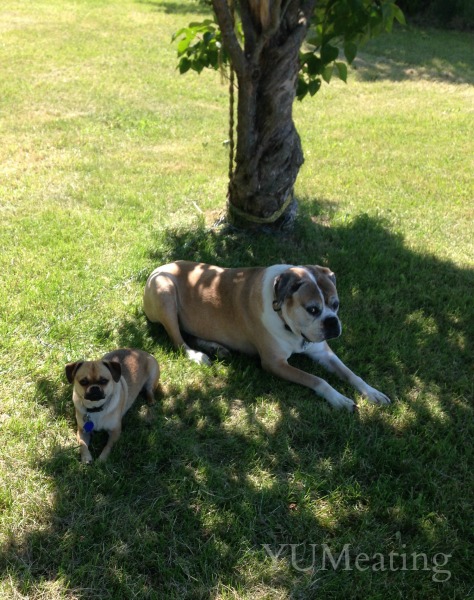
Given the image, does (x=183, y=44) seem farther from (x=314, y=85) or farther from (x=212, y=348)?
(x=212, y=348)

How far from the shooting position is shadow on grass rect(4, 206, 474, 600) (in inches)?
114

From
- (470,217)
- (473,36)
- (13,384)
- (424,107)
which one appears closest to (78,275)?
(13,384)

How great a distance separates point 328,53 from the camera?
17.2 feet

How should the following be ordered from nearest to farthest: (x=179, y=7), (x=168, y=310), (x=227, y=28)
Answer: (x=168, y=310) → (x=227, y=28) → (x=179, y=7)

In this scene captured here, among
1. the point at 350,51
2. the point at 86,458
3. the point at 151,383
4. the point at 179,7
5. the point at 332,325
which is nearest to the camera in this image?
the point at 86,458

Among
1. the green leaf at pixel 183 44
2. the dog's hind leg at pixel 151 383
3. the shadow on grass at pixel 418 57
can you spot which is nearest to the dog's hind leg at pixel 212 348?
the dog's hind leg at pixel 151 383

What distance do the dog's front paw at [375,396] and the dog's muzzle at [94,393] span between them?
77.4 inches

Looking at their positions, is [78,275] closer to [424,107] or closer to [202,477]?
[202,477]

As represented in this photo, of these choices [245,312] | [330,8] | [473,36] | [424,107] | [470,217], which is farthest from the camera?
[473,36]

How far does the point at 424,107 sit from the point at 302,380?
9823 mm

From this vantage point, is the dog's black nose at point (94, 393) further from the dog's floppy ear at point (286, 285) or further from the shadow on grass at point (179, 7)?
the shadow on grass at point (179, 7)

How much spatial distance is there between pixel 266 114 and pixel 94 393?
140 inches

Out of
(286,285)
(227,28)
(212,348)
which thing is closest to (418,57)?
(227,28)

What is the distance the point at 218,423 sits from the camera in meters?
3.93
